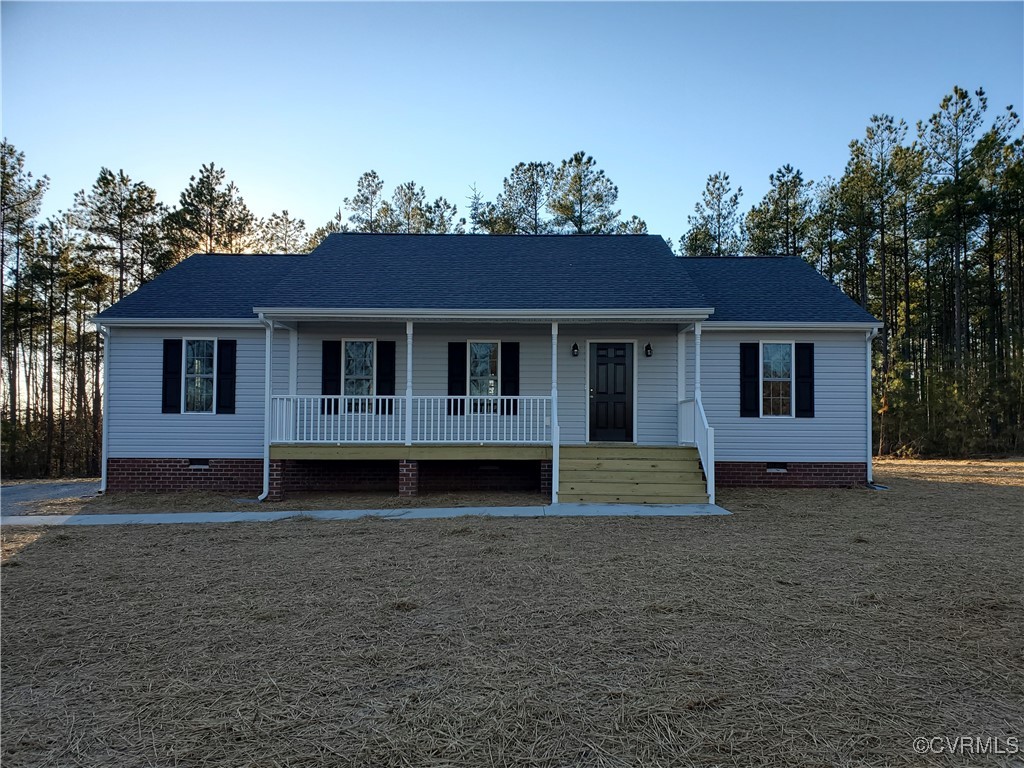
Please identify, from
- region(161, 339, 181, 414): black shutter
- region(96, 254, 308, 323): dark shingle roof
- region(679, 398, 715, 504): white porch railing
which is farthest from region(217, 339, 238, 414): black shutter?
region(679, 398, 715, 504): white porch railing

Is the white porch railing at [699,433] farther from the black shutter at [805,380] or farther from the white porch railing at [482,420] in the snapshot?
the white porch railing at [482,420]

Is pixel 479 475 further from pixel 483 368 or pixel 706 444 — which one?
pixel 706 444

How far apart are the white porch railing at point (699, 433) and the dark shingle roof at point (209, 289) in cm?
844

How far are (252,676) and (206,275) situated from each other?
1228 centimetres

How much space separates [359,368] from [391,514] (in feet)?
13.1

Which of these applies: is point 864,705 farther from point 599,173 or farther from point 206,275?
point 599,173

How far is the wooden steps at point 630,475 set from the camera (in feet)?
32.5

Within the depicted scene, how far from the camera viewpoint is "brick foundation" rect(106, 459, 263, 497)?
11.9 m

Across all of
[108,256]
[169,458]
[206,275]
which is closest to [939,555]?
[169,458]

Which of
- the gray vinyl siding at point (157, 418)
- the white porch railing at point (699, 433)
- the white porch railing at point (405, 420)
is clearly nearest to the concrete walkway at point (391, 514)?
the white porch railing at point (699, 433)

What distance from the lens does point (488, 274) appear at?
1273 centimetres

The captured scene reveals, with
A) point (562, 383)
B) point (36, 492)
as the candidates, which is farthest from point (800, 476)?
point (36, 492)

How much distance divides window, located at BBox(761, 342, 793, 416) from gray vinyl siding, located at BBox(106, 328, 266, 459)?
10069mm

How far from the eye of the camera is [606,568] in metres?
5.82
